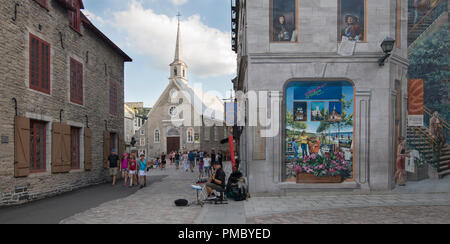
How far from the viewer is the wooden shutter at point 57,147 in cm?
1164

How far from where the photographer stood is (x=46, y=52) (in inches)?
450

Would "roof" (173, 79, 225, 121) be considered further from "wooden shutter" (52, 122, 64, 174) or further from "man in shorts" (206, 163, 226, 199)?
"man in shorts" (206, 163, 226, 199)

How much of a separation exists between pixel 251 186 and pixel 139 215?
403 cm

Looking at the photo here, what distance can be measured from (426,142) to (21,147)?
13933 millimetres

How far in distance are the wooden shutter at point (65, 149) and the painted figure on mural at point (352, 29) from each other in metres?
11.2

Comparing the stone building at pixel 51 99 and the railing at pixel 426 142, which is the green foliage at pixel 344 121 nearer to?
the railing at pixel 426 142

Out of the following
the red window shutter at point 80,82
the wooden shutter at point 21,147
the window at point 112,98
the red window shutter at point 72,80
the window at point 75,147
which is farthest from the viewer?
the window at point 112,98

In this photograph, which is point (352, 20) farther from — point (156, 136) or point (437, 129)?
point (156, 136)

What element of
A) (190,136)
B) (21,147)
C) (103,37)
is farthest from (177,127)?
(21,147)

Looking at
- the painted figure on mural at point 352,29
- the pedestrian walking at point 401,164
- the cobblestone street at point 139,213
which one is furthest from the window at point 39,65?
the pedestrian walking at point 401,164

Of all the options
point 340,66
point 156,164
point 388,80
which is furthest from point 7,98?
point 156,164

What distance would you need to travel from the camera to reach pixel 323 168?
10.8 meters

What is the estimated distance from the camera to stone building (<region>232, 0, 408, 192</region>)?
10.7 meters
